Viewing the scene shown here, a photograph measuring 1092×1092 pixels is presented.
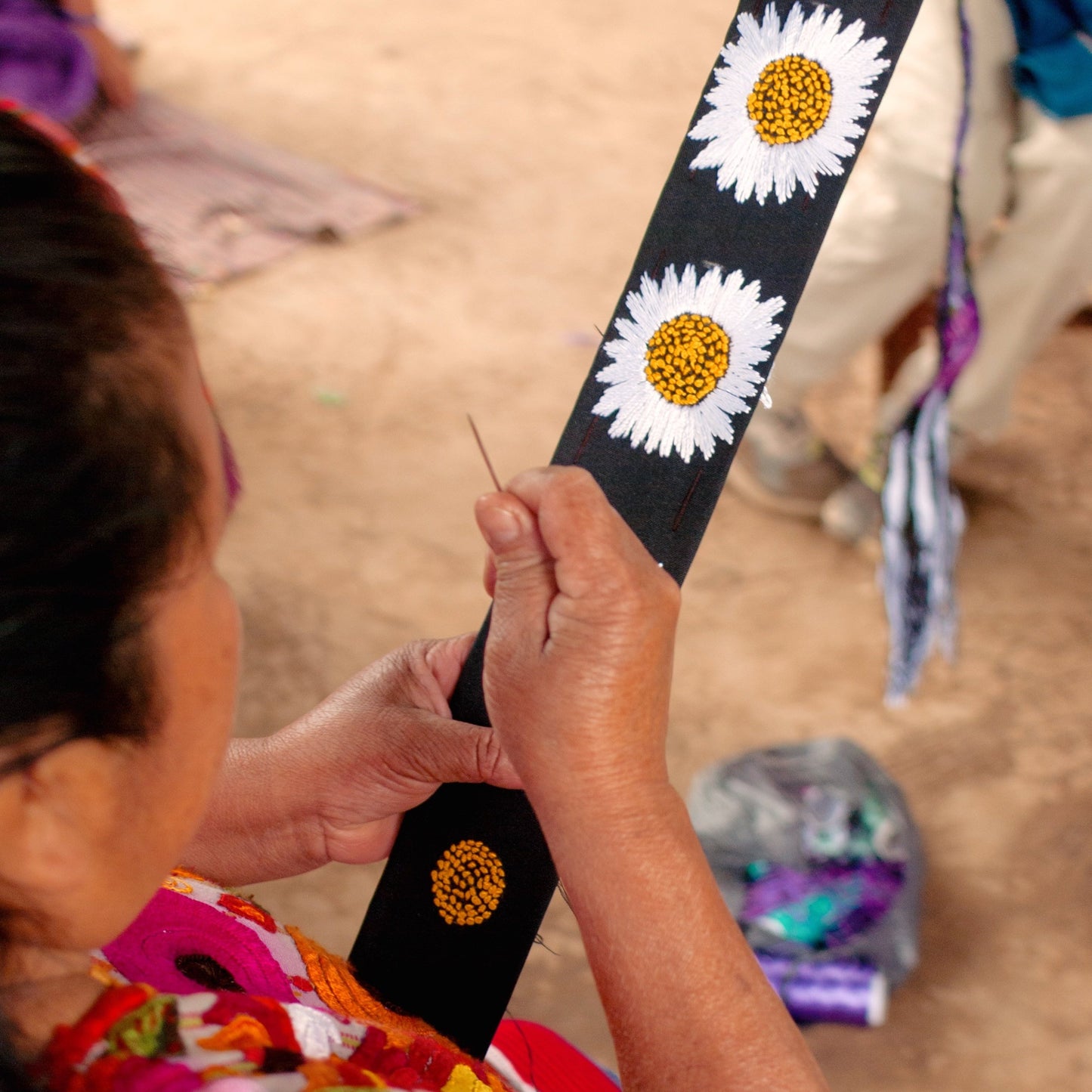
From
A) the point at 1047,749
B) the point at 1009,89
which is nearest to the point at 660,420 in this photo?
the point at 1047,749

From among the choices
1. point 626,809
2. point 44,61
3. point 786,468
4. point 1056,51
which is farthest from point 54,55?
point 626,809

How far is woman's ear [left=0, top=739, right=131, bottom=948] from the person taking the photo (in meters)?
0.53

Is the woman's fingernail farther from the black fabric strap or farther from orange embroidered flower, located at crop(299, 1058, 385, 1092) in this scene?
orange embroidered flower, located at crop(299, 1058, 385, 1092)

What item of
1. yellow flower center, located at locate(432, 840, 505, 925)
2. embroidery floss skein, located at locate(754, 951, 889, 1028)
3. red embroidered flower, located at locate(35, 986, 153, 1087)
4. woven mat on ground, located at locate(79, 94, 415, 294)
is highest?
red embroidered flower, located at locate(35, 986, 153, 1087)

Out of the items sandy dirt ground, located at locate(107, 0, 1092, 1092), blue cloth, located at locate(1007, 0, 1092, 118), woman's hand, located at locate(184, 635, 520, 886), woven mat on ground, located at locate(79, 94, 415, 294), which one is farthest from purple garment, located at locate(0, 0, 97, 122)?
woman's hand, located at locate(184, 635, 520, 886)

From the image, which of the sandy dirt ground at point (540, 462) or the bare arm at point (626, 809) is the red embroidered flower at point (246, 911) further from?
the sandy dirt ground at point (540, 462)

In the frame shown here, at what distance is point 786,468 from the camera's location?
8.73 feet

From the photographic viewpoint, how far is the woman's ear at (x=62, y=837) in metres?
0.53

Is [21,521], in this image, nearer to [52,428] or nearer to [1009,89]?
Result: [52,428]

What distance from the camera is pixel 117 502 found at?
1.66 ft

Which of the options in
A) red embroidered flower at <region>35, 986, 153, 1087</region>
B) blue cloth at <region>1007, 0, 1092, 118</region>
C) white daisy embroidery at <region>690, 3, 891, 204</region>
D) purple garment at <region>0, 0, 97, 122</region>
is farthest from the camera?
purple garment at <region>0, 0, 97, 122</region>

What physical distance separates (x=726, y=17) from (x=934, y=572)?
158 inches

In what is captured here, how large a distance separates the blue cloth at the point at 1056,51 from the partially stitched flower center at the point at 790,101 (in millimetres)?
1518

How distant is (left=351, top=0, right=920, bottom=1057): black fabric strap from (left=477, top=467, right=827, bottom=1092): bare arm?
0.16m
